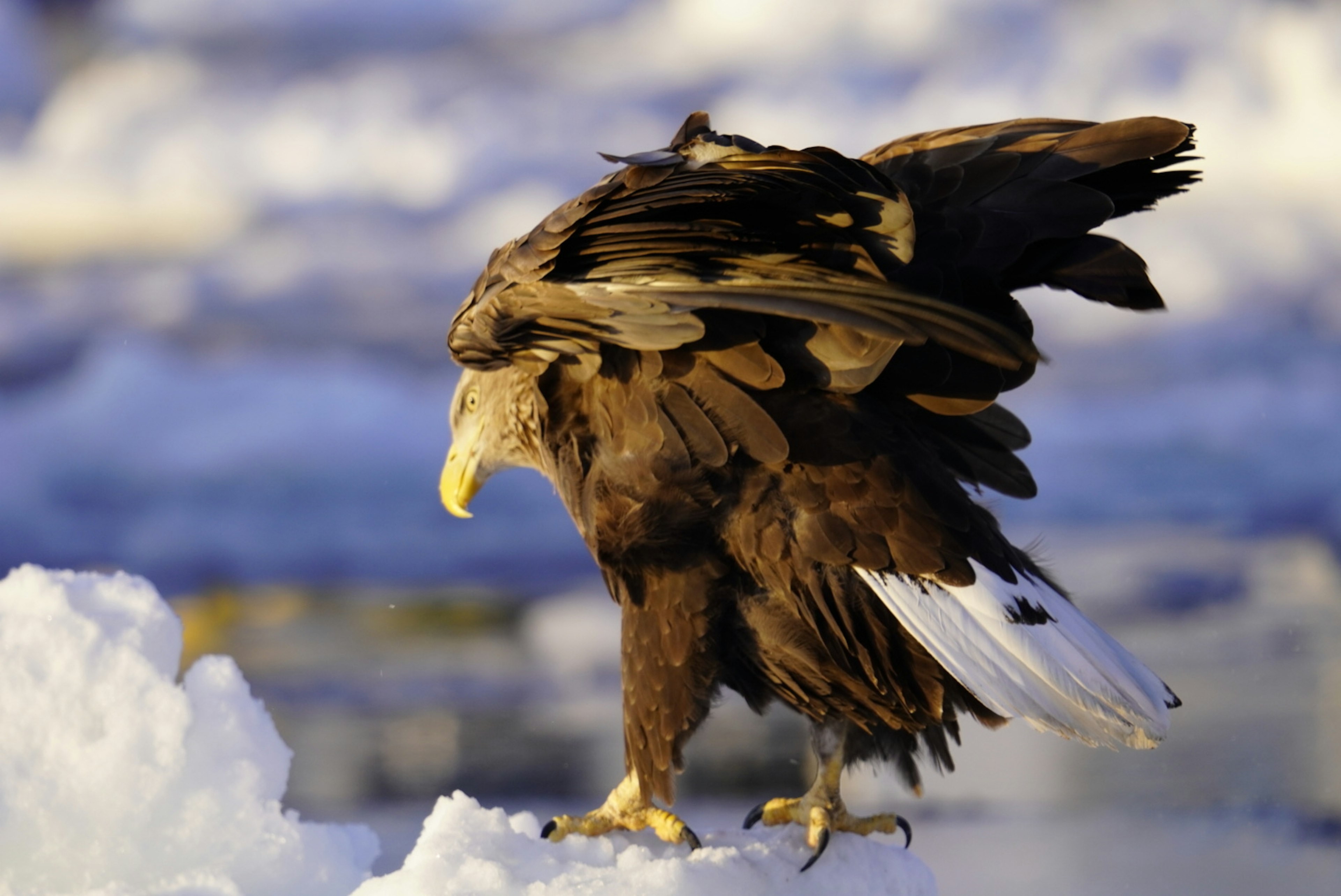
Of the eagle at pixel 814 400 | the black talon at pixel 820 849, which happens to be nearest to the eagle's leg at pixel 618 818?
the eagle at pixel 814 400

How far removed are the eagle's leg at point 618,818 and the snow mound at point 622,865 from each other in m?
0.03

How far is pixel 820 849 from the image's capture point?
199cm

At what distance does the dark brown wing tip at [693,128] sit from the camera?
1719 millimetres

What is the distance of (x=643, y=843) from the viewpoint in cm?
193

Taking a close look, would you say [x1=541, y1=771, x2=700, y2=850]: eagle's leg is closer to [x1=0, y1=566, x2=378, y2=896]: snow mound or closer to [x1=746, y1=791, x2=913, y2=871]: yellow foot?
[x1=746, y1=791, x2=913, y2=871]: yellow foot

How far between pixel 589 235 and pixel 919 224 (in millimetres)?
548

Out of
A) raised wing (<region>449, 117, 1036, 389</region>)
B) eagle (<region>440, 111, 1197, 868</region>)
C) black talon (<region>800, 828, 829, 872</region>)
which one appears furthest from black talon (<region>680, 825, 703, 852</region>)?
raised wing (<region>449, 117, 1036, 389</region>)

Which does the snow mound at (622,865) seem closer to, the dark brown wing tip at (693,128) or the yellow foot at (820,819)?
the yellow foot at (820,819)

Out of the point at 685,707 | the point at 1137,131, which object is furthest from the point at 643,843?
the point at 1137,131

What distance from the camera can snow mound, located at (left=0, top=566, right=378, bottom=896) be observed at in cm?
204

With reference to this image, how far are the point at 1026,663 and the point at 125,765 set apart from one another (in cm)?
165

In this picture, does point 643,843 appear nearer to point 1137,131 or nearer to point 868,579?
point 868,579

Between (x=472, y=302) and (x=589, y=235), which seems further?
(x=472, y=302)

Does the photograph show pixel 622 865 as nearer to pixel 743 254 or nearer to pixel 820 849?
pixel 820 849
